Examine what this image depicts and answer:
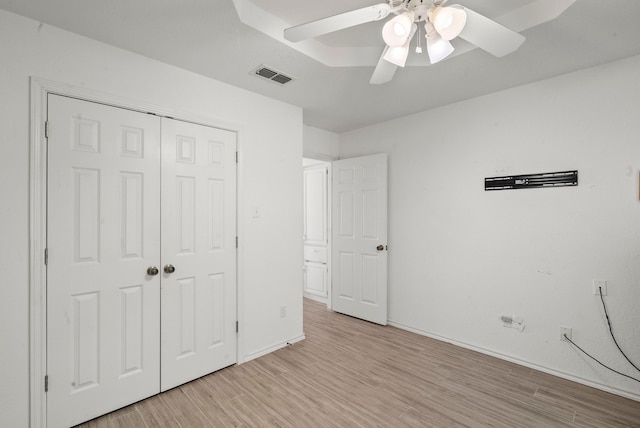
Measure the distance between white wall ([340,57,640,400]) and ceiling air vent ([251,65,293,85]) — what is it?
5.64 feet

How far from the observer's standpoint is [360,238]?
3947 millimetres

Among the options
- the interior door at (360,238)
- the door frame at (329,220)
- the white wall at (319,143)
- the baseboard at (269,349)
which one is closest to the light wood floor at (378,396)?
the baseboard at (269,349)

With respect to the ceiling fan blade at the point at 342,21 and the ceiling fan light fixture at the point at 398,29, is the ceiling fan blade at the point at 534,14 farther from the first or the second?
the ceiling fan blade at the point at 342,21

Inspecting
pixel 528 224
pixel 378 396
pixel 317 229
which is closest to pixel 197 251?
pixel 378 396

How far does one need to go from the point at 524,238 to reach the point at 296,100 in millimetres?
2606

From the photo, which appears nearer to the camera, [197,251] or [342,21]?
→ [342,21]

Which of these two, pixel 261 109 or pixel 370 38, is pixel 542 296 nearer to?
pixel 370 38

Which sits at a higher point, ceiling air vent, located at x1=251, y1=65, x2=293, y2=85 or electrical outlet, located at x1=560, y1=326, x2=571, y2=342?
ceiling air vent, located at x1=251, y1=65, x2=293, y2=85

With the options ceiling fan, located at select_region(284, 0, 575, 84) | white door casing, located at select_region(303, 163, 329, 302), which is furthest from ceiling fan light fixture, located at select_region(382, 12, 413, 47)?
white door casing, located at select_region(303, 163, 329, 302)

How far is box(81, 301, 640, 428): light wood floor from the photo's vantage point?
197 centimetres

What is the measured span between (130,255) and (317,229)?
3.09 meters

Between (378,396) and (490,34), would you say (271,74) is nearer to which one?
(490,34)

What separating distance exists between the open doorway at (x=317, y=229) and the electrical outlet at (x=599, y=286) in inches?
117

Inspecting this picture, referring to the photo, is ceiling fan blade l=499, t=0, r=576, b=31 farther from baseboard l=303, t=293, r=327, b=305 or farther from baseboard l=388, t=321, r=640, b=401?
baseboard l=303, t=293, r=327, b=305
